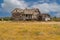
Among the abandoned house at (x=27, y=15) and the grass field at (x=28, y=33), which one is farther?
the abandoned house at (x=27, y=15)

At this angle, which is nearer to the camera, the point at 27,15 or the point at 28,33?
the point at 28,33

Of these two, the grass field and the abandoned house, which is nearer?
the grass field

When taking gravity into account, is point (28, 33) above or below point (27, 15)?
above

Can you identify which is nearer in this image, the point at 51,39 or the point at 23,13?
the point at 51,39

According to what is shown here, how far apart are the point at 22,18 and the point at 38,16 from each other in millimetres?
8626

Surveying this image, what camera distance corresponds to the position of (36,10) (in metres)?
104

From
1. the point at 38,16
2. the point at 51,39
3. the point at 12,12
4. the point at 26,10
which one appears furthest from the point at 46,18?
the point at 51,39

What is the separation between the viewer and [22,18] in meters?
99.2

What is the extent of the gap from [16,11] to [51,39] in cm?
7862

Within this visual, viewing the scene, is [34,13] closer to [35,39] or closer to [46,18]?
[46,18]

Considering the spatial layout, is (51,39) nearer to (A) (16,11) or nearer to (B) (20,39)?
(B) (20,39)

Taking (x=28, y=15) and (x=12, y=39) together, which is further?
(x=28, y=15)

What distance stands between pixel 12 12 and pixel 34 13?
11.3 metres

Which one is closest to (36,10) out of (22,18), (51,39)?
(22,18)
